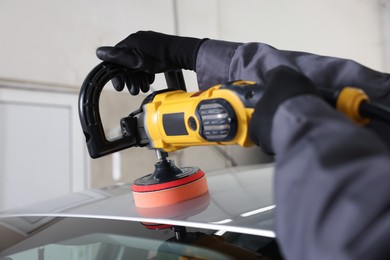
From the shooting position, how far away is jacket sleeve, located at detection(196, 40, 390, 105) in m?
0.50

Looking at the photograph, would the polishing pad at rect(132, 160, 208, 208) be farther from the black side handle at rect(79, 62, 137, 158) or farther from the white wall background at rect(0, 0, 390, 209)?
the white wall background at rect(0, 0, 390, 209)

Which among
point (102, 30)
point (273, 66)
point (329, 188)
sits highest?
point (102, 30)

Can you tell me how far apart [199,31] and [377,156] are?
219 cm

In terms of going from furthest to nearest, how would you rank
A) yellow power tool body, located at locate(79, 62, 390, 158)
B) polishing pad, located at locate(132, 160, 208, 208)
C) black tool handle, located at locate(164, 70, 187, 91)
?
black tool handle, located at locate(164, 70, 187, 91)
polishing pad, located at locate(132, 160, 208, 208)
yellow power tool body, located at locate(79, 62, 390, 158)

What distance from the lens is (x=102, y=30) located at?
1.91 metres

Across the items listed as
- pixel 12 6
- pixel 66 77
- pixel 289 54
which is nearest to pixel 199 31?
pixel 66 77

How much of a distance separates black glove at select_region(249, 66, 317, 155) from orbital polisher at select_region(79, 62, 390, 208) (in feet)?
0.26

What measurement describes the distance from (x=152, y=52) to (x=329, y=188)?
0.47 m

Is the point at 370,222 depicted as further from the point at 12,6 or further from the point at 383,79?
the point at 12,6

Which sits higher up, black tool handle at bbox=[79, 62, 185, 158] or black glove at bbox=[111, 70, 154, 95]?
black glove at bbox=[111, 70, 154, 95]

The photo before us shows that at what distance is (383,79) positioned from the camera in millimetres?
503

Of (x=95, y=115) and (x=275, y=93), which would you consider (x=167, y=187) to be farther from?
(x=275, y=93)

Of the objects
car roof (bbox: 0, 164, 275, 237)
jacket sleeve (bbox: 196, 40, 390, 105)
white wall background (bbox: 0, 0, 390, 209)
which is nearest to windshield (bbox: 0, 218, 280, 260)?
car roof (bbox: 0, 164, 275, 237)

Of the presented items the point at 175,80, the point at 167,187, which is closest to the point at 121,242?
the point at 167,187
